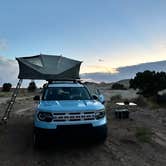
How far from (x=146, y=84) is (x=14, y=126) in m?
27.7

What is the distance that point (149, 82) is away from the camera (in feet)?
123

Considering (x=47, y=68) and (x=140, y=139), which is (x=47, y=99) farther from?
(x=47, y=68)

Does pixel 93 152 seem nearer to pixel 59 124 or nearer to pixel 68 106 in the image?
pixel 59 124

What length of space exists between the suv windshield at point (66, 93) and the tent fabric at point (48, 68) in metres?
3.20

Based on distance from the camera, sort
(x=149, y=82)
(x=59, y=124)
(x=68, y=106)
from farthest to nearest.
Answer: (x=149, y=82)
(x=68, y=106)
(x=59, y=124)

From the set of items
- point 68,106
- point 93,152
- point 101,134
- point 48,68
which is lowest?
point 93,152

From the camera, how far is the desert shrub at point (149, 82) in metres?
36.8

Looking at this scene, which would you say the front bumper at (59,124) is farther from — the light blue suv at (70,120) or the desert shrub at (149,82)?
the desert shrub at (149,82)

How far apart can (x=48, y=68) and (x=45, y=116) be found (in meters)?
5.84

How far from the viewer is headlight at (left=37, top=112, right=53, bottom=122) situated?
24.1 feet

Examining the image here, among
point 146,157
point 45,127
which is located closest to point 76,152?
point 45,127

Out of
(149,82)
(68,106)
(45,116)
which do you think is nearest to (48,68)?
(68,106)

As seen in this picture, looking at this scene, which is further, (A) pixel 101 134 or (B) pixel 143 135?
(B) pixel 143 135

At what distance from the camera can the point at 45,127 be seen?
287 inches
